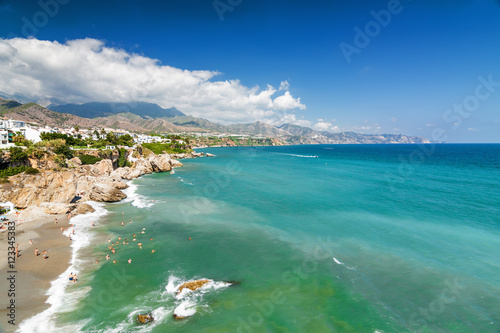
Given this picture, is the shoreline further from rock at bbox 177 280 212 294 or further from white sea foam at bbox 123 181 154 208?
white sea foam at bbox 123 181 154 208

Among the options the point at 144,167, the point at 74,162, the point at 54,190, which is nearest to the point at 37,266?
the point at 54,190

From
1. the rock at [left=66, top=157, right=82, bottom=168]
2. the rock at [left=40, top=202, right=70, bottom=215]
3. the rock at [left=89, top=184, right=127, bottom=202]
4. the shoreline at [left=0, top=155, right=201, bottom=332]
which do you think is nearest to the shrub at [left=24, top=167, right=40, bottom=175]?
the rock at [left=40, top=202, right=70, bottom=215]

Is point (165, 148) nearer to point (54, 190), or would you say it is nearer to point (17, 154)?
point (17, 154)

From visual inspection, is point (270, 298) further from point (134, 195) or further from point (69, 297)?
point (134, 195)

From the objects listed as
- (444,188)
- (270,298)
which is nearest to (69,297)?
(270,298)

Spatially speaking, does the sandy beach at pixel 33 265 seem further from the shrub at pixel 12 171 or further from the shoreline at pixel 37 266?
the shrub at pixel 12 171
